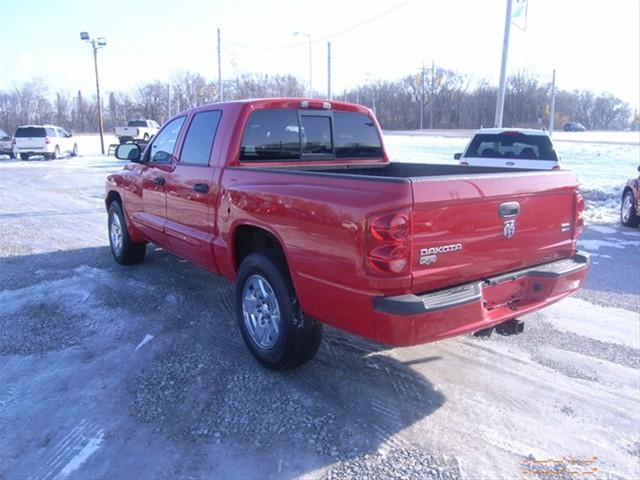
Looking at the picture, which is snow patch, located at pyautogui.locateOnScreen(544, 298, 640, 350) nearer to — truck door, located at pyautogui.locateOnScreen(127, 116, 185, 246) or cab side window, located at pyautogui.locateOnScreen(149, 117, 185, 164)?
truck door, located at pyautogui.locateOnScreen(127, 116, 185, 246)

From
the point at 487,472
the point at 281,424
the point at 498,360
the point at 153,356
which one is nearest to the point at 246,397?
the point at 281,424

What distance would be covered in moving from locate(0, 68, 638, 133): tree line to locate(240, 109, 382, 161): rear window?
211 ft

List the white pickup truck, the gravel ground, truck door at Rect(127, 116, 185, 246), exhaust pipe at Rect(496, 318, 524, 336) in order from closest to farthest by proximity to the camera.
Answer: the gravel ground, exhaust pipe at Rect(496, 318, 524, 336), truck door at Rect(127, 116, 185, 246), the white pickup truck

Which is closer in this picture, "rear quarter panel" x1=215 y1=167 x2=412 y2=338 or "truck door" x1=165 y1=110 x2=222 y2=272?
"rear quarter panel" x1=215 y1=167 x2=412 y2=338

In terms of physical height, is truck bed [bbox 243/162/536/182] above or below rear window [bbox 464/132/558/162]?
below

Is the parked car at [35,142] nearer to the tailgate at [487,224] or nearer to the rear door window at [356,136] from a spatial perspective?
the rear door window at [356,136]

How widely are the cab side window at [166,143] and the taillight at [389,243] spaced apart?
3139 mm

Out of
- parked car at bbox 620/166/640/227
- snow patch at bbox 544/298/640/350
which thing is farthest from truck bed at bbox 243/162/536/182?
parked car at bbox 620/166/640/227

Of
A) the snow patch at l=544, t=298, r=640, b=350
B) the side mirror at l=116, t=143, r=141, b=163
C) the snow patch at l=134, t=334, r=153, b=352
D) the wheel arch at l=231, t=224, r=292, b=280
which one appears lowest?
the snow patch at l=134, t=334, r=153, b=352

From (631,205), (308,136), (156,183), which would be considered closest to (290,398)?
(308,136)

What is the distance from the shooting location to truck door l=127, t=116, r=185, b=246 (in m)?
5.29

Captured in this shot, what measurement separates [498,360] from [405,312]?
65.1 inches

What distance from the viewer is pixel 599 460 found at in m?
2.86

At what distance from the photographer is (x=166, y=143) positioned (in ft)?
18.0
